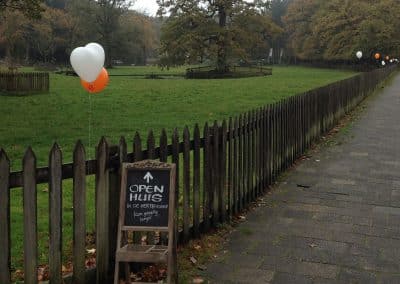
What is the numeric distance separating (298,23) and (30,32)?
4195 cm

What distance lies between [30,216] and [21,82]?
20.9 m

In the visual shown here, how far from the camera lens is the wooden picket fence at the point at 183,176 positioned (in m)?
3.27

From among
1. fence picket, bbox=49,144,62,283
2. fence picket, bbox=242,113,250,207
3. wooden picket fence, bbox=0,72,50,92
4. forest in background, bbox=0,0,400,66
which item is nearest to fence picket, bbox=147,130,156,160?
fence picket, bbox=49,144,62,283

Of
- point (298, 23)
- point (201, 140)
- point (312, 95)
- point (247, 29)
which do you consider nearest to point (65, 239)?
point (201, 140)

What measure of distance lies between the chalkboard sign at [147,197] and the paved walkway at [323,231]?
32.9 inches

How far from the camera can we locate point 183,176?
187 inches

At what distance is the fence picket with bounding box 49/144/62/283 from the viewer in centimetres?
331

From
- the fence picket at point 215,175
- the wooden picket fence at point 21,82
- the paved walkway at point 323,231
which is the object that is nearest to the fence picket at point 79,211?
the paved walkway at point 323,231

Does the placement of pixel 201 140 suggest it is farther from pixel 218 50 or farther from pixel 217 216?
pixel 218 50

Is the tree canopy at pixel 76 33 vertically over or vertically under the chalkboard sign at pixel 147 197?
over

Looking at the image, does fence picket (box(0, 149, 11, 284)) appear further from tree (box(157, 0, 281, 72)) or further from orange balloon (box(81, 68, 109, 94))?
tree (box(157, 0, 281, 72))

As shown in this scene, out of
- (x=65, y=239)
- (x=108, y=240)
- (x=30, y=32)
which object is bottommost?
(x=65, y=239)

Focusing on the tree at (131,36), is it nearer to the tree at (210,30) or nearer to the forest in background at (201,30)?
the forest in background at (201,30)

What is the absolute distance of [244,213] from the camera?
5.88 meters
